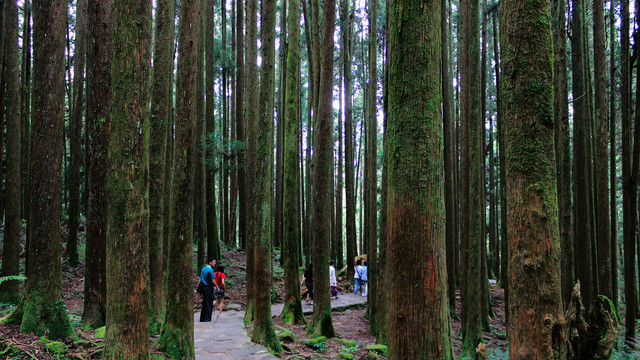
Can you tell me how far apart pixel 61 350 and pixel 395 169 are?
4.99 meters

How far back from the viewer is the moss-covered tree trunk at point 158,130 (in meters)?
7.18

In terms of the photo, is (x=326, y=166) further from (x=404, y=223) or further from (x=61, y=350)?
(x=404, y=223)

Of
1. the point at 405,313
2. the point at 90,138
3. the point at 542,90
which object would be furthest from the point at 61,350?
the point at 542,90

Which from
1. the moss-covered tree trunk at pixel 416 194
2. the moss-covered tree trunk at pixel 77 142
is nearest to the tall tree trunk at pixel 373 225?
the moss-covered tree trunk at pixel 416 194

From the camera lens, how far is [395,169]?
2902 millimetres

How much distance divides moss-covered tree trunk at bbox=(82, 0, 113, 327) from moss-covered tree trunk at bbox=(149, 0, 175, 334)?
76cm

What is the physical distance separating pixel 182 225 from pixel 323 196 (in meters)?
4.17

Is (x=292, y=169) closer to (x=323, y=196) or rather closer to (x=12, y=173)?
(x=323, y=196)

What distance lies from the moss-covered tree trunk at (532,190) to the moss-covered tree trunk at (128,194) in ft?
11.0

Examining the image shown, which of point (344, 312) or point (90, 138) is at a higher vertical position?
point (90, 138)

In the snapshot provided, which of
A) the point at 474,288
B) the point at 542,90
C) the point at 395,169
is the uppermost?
the point at 542,90

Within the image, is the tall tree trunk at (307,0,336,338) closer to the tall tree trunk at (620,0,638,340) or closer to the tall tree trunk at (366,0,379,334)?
the tall tree trunk at (366,0,379,334)

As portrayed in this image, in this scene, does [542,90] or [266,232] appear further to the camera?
[266,232]

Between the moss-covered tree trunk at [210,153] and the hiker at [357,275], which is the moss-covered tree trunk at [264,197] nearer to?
the moss-covered tree trunk at [210,153]
